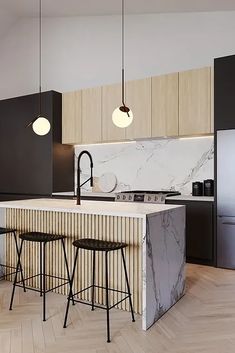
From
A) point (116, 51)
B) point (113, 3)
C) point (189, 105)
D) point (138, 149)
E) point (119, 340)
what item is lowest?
point (119, 340)

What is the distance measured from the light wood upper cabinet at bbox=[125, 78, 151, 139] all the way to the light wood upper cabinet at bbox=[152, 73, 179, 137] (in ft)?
0.26

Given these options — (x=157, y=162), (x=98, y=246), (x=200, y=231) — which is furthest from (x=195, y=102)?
(x=98, y=246)

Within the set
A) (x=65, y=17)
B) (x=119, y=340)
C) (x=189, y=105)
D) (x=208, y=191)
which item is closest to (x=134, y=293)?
(x=119, y=340)

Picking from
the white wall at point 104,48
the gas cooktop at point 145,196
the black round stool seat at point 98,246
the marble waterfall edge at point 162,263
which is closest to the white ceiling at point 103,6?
the white wall at point 104,48

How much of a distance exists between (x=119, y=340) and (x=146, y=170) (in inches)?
118

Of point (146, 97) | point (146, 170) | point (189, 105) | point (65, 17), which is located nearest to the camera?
point (189, 105)

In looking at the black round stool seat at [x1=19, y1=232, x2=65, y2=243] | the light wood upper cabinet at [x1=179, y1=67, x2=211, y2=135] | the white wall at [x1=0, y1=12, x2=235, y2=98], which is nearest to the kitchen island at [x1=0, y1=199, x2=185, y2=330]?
the black round stool seat at [x1=19, y1=232, x2=65, y2=243]

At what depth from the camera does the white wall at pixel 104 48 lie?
441 cm

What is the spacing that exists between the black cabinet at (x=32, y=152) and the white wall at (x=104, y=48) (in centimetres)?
66

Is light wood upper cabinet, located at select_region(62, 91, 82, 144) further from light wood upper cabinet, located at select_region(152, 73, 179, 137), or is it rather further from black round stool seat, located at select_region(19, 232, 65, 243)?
black round stool seat, located at select_region(19, 232, 65, 243)

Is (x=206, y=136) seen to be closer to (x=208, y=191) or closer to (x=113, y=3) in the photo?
(x=208, y=191)

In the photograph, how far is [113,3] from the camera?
4.59 meters

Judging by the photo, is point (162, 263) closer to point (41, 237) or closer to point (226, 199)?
point (41, 237)

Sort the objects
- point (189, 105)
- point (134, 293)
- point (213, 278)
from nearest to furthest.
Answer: point (134, 293) < point (213, 278) < point (189, 105)
